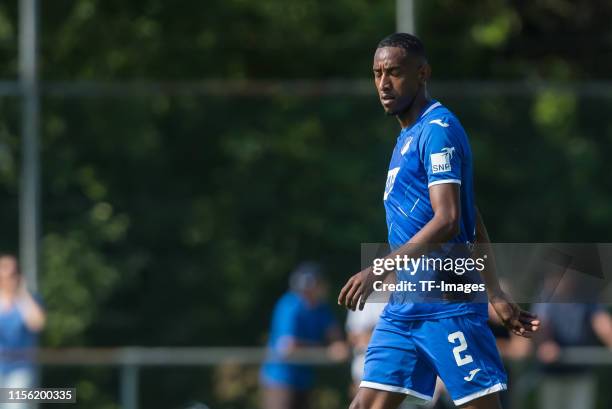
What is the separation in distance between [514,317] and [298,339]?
7.10 m

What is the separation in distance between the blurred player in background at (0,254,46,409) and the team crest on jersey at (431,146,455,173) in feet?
24.1

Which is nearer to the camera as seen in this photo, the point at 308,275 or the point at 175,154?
the point at 308,275

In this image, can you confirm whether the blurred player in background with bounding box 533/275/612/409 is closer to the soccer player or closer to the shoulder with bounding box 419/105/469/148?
the soccer player

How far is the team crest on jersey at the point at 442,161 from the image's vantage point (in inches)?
243

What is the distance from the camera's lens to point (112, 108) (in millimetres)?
15086

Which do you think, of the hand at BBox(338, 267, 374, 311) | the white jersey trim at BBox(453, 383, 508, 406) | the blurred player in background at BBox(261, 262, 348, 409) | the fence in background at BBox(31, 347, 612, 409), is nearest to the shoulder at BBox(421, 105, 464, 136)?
the hand at BBox(338, 267, 374, 311)

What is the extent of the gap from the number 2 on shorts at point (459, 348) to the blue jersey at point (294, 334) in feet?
22.4

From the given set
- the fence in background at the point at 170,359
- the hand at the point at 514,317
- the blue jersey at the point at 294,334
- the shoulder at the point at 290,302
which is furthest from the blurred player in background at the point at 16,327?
the hand at the point at 514,317

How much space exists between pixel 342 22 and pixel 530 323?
39.8ft

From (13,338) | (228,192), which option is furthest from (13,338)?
(228,192)

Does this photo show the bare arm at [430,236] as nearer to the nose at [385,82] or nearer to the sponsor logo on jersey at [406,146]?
the sponsor logo on jersey at [406,146]

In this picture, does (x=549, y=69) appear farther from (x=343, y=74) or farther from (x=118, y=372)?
(x=118, y=372)

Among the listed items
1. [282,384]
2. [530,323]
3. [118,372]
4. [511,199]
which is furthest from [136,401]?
[530,323]

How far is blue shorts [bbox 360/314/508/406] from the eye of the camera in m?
6.29
